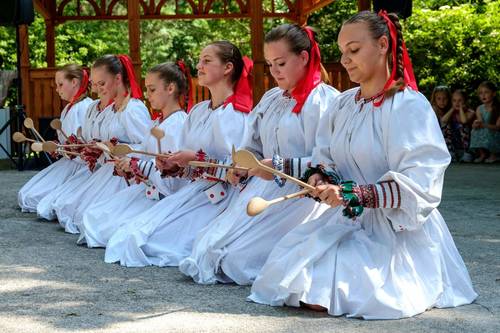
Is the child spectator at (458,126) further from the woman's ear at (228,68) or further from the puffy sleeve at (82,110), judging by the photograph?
the woman's ear at (228,68)

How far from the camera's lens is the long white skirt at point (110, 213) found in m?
5.87

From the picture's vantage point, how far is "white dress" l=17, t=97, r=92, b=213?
7.74 m

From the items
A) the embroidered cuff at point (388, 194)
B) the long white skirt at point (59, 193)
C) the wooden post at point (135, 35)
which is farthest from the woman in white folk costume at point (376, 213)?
the wooden post at point (135, 35)

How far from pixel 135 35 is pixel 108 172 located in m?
5.17

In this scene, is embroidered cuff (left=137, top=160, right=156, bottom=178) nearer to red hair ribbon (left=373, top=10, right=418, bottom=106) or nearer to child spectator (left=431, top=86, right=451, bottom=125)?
red hair ribbon (left=373, top=10, right=418, bottom=106)

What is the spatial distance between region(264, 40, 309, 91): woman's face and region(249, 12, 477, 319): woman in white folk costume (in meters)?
0.54

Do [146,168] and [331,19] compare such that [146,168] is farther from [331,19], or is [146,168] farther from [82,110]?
[331,19]

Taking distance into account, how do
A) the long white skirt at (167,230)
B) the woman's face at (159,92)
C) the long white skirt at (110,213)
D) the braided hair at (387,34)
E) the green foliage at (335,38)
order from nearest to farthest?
the braided hair at (387,34) → the long white skirt at (167,230) → the long white skirt at (110,213) → the woman's face at (159,92) → the green foliage at (335,38)

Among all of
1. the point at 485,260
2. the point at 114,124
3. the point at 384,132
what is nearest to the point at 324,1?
the point at 114,124

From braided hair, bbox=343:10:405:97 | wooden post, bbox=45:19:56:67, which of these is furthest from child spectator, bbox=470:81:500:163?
braided hair, bbox=343:10:405:97

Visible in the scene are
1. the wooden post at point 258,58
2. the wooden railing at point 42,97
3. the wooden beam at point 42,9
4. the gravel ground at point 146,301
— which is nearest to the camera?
the gravel ground at point 146,301

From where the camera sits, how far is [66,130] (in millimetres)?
7836

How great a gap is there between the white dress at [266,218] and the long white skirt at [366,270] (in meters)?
0.47

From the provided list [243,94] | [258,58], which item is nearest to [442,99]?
[258,58]
